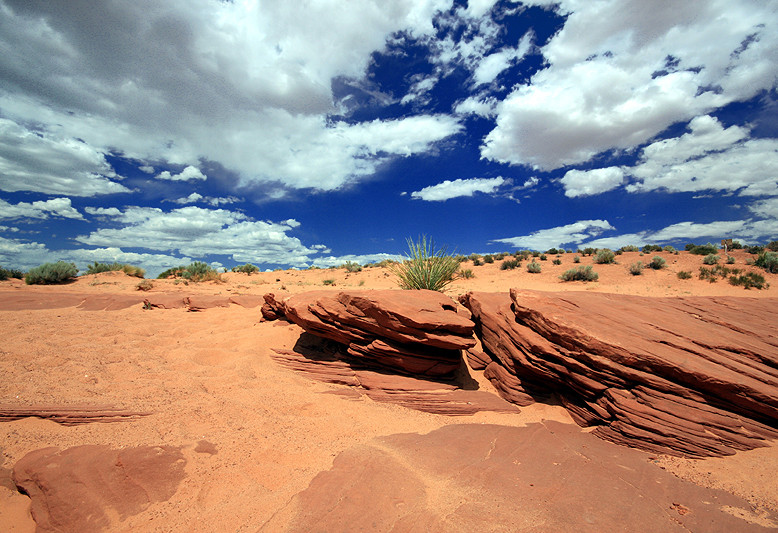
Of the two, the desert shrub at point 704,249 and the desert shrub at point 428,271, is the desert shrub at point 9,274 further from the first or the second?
the desert shrub at point 704,249

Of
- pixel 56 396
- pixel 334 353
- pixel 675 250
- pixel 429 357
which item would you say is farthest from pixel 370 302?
pixel 675 250

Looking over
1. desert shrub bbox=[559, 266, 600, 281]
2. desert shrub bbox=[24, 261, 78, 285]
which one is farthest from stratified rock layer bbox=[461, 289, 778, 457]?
desert shrub bbox=[24, 261, 78, 285]

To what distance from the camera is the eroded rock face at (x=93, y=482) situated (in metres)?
2.85

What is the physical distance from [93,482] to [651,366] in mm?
6414

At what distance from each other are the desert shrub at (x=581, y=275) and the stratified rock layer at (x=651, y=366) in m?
12.7

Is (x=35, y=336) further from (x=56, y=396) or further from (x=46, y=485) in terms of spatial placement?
(x=46, y=485)

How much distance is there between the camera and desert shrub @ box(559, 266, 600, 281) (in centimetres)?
1855

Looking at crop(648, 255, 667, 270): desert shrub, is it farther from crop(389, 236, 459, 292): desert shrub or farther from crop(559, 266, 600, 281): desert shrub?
crop(389, 236, 459, 292): desert shrub

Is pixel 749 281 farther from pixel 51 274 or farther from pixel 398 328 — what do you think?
pixel 51 274

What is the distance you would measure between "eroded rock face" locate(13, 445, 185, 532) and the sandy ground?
0.36 ft

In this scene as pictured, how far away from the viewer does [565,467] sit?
3684 mm

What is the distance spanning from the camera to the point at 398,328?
566cm

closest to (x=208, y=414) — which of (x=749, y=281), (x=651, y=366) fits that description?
(x=651, y=366)

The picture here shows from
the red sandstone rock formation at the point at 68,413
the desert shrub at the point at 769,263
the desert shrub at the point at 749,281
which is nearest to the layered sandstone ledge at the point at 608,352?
the red sandstone rock formation at the point at 68,413
